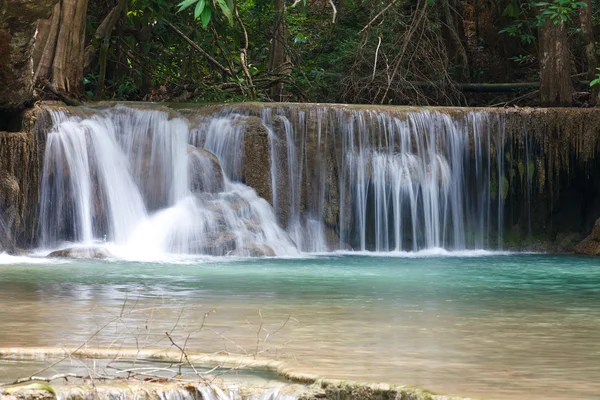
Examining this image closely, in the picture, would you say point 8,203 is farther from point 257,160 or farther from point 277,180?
point 277,180

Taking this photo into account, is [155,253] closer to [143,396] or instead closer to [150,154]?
[150,154]

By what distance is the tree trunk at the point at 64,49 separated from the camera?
1650 centimetres

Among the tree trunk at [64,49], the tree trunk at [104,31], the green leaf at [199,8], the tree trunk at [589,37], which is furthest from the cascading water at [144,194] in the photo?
the green leaf at [199,8]

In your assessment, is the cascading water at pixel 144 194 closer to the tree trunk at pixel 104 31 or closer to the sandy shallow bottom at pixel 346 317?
the sandy shallow bottom at pixel 346 317

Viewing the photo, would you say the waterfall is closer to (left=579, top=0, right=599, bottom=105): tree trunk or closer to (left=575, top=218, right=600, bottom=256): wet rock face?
(left=575, top=218, right=600, bottom=256): wet rock face

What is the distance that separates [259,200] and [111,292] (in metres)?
6.63

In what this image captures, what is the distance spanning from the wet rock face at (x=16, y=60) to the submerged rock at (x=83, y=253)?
2.36m

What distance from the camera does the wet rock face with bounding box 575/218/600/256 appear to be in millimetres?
15781

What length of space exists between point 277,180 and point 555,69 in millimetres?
5396

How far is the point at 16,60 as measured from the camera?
44.0 ft

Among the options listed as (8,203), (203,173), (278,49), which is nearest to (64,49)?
(203,173)

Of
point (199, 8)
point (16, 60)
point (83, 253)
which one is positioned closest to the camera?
point (199, 8)

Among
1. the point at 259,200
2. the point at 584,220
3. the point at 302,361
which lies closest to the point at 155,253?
the point at 259,200

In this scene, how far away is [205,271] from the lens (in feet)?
37.5
